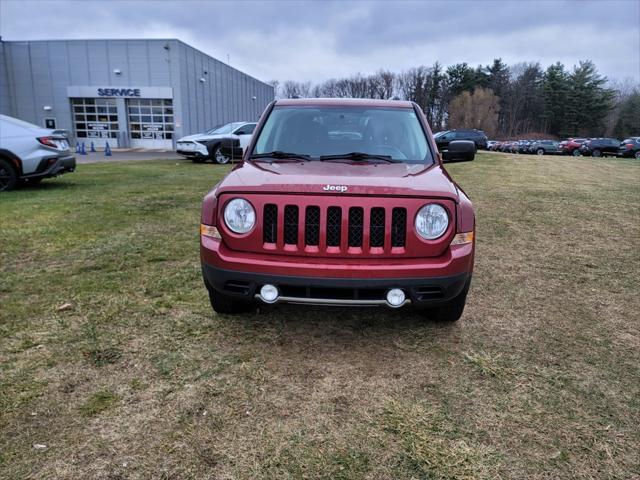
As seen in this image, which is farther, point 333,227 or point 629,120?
point 629,120

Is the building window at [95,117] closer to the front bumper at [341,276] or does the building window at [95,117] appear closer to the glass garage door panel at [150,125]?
the glass garage door panel at [150,125]

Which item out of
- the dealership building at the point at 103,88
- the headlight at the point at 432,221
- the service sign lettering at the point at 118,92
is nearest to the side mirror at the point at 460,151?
the headlight at the point at 432,221

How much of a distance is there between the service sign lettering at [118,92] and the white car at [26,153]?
25.2 metres

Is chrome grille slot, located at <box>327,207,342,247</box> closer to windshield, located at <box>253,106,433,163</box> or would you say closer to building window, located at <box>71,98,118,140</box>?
windshield, located at <box>253,106,433,163</box>

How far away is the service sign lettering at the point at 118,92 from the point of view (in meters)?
31.5

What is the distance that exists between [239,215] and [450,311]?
1657mm

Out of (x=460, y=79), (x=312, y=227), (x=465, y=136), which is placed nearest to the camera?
(x=312, y=227)

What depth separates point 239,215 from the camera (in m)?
2.79

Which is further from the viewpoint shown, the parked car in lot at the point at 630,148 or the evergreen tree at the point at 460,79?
the evergreen tree at the point at 460,79

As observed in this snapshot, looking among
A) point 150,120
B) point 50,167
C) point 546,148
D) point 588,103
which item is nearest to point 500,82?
point 588,103

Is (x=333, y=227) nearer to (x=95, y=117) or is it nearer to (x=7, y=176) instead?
(x=7, y=176)

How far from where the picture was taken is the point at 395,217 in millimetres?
2697

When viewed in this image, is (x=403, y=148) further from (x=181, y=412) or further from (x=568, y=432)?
(x=181, y=412)

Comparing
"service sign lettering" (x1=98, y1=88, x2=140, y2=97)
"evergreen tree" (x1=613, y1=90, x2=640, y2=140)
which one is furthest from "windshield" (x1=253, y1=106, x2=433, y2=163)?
"evergreen tree" (x1=613, y1=90, x2=640, y2=140)
